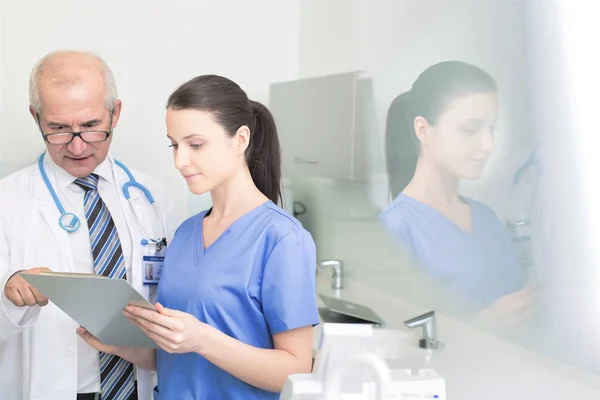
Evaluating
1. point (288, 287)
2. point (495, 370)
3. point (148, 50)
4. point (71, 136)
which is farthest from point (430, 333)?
point (148, 50)

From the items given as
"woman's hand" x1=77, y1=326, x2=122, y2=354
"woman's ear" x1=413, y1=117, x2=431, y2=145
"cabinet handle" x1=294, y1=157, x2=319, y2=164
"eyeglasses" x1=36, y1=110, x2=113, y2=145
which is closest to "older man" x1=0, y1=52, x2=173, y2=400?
"eyeglasses" x1=36, y1=110, x2=113, y2=145

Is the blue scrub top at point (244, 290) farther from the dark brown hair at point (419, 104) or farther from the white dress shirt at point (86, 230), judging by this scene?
the dark brown hair at point (419, 104)

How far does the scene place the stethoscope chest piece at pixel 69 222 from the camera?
1836mm

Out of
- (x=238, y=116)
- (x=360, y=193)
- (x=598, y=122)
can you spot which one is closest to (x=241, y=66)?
(x=360, y=193)

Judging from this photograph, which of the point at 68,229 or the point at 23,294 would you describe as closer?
the point at 23,294

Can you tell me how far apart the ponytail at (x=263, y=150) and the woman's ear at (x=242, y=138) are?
0.05 meters

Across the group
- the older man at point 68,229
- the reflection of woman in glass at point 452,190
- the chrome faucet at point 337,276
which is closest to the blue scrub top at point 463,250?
the reflection of woman in glass at point 452,190

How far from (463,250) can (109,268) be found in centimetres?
104

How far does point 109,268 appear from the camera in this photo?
6.03ft

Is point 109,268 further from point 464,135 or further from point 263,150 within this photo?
point 464,135

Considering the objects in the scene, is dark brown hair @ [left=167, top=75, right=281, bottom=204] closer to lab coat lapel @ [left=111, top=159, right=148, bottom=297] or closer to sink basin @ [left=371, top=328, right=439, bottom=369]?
lab coat lapel @ [left=111, top=159, right=148, bottom=297]

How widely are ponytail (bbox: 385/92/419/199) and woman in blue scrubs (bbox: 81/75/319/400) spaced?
2.77 ft

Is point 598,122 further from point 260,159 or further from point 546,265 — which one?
point 260,159

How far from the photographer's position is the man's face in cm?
178
